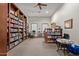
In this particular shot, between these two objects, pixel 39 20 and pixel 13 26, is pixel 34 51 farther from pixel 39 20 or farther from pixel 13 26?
pixel 39 20

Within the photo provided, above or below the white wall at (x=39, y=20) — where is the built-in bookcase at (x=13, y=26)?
below

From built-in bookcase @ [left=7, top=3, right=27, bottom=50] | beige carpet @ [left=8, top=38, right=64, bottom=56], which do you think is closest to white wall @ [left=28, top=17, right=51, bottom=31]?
built-in bookcase @ [left=7, top=3, right=27, bottom=50]

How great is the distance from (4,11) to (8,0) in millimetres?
1139

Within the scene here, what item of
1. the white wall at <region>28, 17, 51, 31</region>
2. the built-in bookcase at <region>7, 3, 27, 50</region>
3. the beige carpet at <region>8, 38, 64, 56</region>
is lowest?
the beige carpet at <region>8, 38, 64, 56</region>

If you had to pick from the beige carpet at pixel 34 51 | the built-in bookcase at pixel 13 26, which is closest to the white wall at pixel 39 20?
the built-in bookcase at pixel 13 26

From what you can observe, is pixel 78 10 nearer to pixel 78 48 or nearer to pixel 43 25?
pixel 78 48

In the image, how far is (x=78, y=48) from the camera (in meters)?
4.88

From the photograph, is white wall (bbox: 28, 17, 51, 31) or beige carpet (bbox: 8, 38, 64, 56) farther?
white wall (bbox: 28, 17, 51, 31)

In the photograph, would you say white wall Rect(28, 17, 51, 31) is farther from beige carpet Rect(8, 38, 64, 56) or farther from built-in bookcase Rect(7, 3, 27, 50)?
beige carpet Rect(8, 38, 64, 56)

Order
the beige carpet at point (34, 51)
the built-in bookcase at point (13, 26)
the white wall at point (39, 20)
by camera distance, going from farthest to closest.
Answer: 1. the white wall at point (39, 20)
2. the built-in bookcase at point (13, 26)
3. the beige carpet at point (34, 51)

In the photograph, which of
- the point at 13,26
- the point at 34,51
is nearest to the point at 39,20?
the point at 13,26

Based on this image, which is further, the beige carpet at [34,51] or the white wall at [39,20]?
the white wall at [39,20]

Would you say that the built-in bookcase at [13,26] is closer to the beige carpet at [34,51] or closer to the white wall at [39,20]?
the beige carpet at [34,51]

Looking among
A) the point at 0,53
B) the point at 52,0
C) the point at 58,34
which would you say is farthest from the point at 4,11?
the point at 58,34
